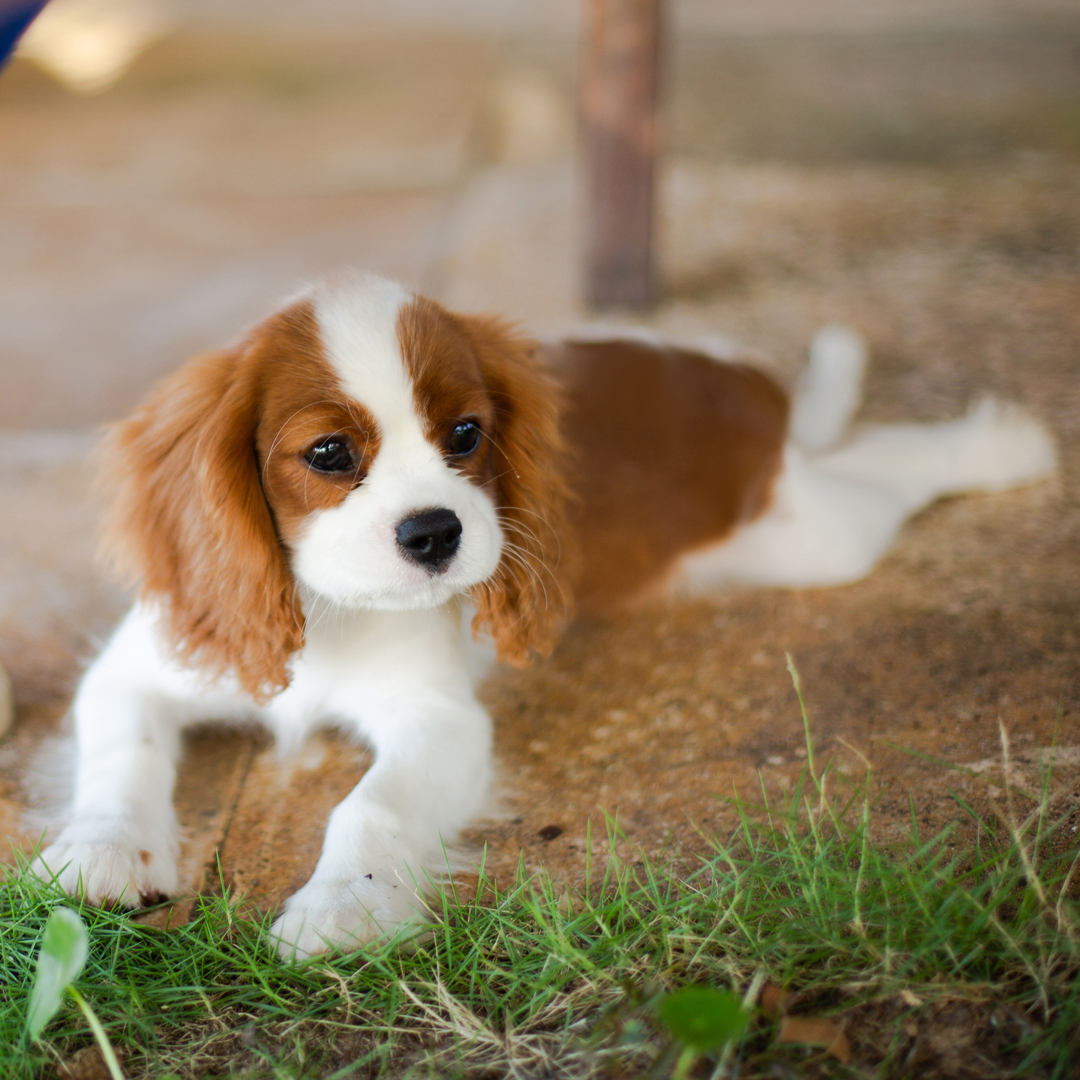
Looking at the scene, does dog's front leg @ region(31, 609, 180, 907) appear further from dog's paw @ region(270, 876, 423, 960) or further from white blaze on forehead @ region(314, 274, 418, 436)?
white blaze on forehead @ region(314, 274, 418, 436)

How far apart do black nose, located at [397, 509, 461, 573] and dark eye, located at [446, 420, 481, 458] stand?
19 cm

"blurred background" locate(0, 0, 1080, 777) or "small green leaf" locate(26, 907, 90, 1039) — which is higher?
"small green leaf" locate(26, 907, 90, 1039)

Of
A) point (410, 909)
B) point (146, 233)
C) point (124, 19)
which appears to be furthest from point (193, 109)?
point (410, 909)

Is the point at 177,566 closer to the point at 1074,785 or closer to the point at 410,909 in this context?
the point at 410,909

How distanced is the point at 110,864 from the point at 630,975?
3.25 feet

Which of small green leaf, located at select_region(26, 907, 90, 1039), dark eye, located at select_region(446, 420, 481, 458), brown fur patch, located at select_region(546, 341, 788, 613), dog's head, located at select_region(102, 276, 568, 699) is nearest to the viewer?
small green leaf, located at select_region(26, 907, 90, 1039)

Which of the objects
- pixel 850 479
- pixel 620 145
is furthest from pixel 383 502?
pixel 620 145

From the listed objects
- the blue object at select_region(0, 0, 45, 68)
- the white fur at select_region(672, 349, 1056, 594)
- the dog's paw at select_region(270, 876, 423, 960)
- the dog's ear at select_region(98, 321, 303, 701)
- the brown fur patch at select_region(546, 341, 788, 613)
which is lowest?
the white fur at select_region(672, 349, 1056, 594)

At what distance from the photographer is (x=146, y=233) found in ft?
19.1

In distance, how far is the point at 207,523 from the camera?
84.8 inches

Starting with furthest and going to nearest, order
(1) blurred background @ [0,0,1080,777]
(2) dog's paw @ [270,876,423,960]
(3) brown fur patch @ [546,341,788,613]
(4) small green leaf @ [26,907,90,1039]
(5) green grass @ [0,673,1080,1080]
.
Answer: (1) blurred background @ [0,0,1080,777] → (3) brown fur patch @ [546,341,788,613] → (2) dog's paw @ [270,876,423,960] → (5) green grass @ [0,673,1080,1080] → (4) small green leaf @ [26,907,90,1039]

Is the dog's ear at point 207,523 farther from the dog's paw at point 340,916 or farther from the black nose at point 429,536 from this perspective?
the dog's paw at point 340,916

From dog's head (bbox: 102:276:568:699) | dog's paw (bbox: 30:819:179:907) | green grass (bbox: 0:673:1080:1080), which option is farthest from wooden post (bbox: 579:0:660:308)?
dog's paw (bbox: 30:819:179:907)

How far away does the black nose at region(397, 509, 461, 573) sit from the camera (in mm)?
1988
